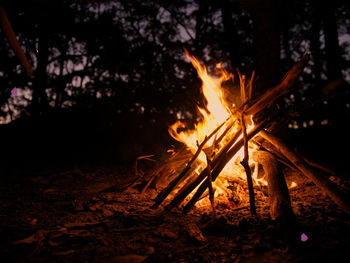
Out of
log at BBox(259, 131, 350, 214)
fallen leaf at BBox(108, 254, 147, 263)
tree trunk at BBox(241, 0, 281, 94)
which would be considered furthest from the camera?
tree trunk at BBox(241, 0, 281, 94)

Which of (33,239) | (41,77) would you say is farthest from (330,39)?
(41,77)

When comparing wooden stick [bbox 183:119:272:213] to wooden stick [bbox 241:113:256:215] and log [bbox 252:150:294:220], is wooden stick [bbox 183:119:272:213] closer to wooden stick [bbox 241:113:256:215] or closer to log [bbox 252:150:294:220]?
wooden stick [bbox 241:113:256:215]

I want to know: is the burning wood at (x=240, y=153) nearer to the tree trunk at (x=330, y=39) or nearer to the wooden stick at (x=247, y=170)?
the wooden stick at (x=247, y=170)

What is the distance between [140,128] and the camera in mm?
11547

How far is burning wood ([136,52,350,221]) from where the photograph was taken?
90.7 inches

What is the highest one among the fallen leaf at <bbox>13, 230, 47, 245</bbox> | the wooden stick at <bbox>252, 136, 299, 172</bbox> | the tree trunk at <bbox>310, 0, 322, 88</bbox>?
the tree trunk at <bbox>310, 0, 322, 88</bbox>

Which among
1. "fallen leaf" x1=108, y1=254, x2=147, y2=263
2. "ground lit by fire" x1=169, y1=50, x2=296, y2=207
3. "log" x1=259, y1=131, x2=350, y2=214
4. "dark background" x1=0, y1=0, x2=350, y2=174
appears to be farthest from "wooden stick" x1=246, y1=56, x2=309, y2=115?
"dark background" x1=0, y1=0, x2=350, y2=174

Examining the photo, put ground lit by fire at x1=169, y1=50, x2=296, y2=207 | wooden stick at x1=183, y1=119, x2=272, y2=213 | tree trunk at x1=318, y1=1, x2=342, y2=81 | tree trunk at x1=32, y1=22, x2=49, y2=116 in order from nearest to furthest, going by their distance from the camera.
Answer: wooden stick at x1=183, y1=119, x2=272, y2=213, ground lit by fire at x1=169, y1=50, x2=296, y2=207, tree trunk at x1=318, y1=1, x2=342, y2=81, tree trunk at x1=32, y1=22, x2=49, y2=116

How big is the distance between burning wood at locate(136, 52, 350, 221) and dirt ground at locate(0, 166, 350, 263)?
0.20 metres

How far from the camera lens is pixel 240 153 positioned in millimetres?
3131

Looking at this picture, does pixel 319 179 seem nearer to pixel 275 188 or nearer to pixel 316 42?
pixel 275 188

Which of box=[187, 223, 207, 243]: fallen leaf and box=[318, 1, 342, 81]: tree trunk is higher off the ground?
box=[318, 1, 342, 81]: tree trunk

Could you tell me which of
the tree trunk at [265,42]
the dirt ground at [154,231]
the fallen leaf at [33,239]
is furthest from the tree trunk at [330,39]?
the fallen leaf at [33,239]

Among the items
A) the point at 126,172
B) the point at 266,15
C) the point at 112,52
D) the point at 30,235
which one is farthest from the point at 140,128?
the point at 30,235
